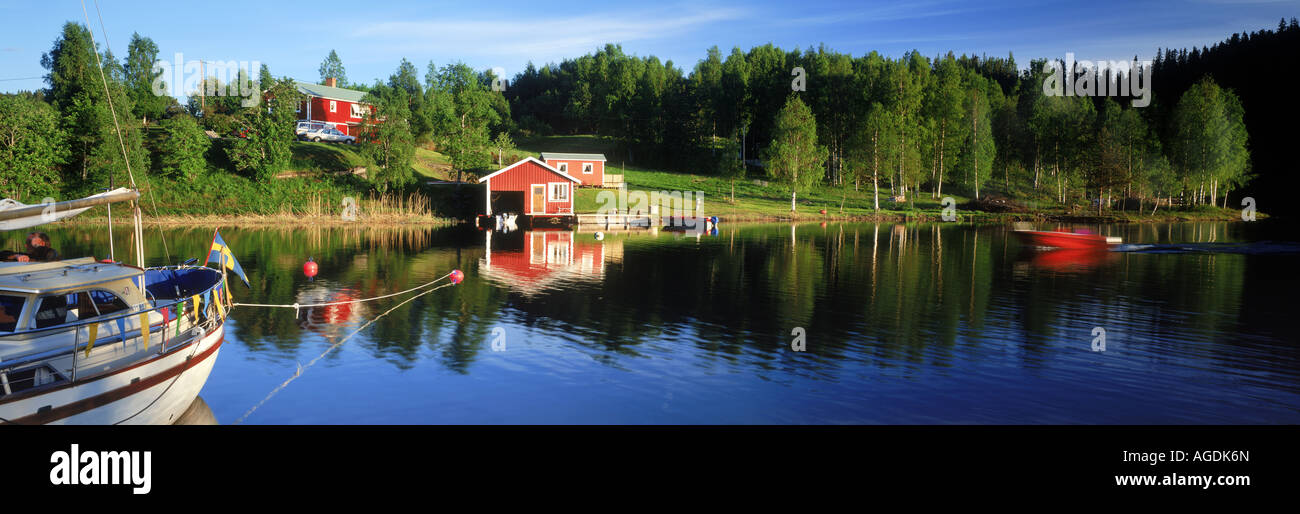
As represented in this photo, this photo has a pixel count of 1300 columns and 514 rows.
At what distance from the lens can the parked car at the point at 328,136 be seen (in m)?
77.8

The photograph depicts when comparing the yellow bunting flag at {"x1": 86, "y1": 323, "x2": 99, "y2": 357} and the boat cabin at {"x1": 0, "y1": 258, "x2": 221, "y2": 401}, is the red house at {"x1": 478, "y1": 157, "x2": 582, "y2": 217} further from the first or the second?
the yellow bunting flag at {"x1": 86, "y1": 323, "x2": 99, "y2": 357}

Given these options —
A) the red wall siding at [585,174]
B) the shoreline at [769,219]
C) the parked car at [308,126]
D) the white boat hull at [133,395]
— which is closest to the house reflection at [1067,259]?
the shoreline at [769,219]

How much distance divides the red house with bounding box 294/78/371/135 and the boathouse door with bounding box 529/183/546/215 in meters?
26.3

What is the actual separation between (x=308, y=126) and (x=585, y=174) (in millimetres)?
27563

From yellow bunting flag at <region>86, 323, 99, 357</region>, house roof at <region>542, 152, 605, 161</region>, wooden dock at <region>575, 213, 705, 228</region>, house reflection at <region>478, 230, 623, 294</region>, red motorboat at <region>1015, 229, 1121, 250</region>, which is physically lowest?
house reflection at <region>478, 230, 623, 294</region>

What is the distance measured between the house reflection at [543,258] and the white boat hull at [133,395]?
1482 cm

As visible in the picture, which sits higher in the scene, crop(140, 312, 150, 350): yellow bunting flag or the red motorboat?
the red motorboat

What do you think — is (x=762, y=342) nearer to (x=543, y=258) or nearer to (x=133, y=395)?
(x=133, y=395)

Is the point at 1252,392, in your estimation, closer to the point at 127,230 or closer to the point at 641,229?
the point at 641,229

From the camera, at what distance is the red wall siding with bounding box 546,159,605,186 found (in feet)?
254

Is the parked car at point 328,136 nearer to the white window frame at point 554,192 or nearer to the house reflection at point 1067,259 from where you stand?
the white window frame at point 554,192

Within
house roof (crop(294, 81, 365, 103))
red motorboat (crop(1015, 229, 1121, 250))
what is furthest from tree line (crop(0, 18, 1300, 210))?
red motorboat (crop(1015, 229, 1121, 250))

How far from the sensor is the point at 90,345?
1098 cm

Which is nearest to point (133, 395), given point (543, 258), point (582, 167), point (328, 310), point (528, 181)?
point (328, 310)
